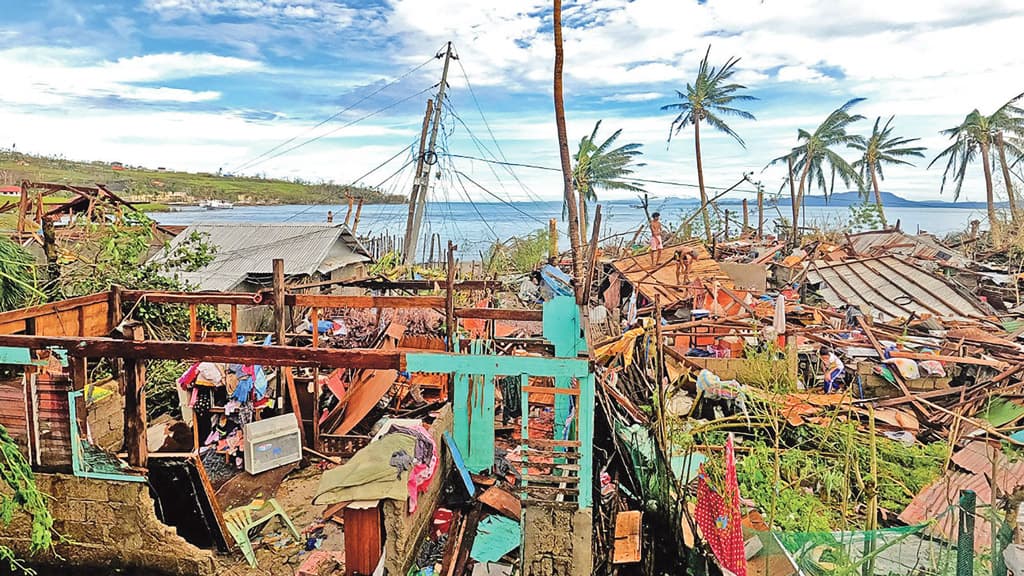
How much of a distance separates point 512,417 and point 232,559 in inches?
189

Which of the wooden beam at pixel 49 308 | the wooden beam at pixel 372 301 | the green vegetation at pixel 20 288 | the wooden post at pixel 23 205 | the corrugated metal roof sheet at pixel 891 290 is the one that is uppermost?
the wooden post at pixel 23 205

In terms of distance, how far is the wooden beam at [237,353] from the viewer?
496 centimetres

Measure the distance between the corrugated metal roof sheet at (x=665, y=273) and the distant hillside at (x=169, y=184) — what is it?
861 cm

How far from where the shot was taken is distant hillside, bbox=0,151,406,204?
14171mm

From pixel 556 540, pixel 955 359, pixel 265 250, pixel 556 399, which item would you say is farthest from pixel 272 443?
pixel 955 359

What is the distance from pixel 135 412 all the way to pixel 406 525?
2.82 metres

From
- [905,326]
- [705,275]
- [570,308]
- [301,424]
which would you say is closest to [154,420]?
[301,424]

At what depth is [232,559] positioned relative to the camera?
6148 mm

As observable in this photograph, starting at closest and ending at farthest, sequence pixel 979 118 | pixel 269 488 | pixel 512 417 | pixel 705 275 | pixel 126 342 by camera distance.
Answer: pixel 126 342 < pixel 269 488 < pixel 512 417 < pixel 705 275 < pixel 979 118

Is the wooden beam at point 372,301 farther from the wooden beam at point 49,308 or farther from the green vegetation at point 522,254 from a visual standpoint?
the green vegetation at point 522,254

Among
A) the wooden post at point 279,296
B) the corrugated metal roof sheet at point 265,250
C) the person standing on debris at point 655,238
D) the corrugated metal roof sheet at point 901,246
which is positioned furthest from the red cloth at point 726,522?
the corrugated metal roof sheet at point 901,246

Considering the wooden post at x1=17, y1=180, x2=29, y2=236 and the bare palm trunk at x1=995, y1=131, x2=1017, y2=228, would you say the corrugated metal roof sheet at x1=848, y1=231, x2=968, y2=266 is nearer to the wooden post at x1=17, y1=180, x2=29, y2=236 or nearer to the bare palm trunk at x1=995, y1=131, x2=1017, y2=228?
the bare palm trunk at x1=995, y1=131, x2=1017, y2=228

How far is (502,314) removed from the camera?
7.91 m

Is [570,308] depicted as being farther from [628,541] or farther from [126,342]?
[126,342]
